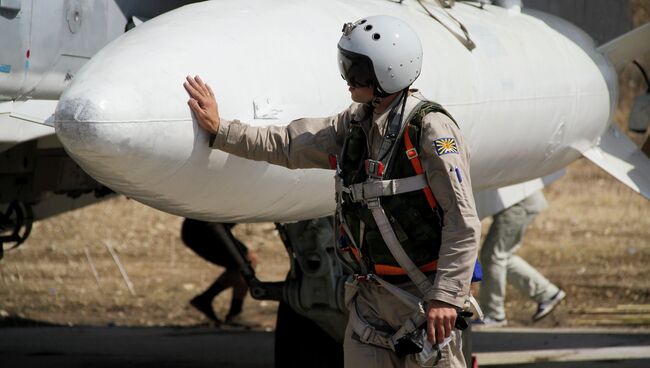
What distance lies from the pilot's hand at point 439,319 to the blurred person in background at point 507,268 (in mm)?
5727

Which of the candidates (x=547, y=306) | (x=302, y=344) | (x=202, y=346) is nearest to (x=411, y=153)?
(x=302, y=344)

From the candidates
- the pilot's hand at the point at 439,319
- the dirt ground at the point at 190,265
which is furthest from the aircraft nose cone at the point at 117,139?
the dirt ground at the point at 190,265

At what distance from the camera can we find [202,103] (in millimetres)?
4363

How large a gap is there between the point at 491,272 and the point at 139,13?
482 centimetres

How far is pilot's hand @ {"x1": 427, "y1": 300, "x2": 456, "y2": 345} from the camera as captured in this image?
420 cm

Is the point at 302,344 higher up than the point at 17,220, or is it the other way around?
the point at 17,220

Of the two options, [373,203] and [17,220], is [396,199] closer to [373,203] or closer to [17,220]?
[373,203]

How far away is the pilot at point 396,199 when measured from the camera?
166 inches

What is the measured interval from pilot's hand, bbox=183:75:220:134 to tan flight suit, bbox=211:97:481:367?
42 millimetres

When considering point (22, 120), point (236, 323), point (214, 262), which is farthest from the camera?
point (236, 323)

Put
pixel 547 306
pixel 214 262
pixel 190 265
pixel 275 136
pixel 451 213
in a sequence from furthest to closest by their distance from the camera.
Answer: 1. pixel 190 265
2. pixel 547 306
3. pixel 214 262
4. pixel 275 136
5. pixel 451 213

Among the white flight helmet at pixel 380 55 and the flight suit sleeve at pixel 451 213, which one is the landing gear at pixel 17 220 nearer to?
the white flight helmet at pixel 380 55

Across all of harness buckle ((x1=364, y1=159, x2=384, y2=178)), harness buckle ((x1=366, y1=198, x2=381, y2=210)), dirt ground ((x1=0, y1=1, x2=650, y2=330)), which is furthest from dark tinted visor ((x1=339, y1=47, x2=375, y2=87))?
dirt ground ((x1=0, y1=1, x2=650, y2=330))

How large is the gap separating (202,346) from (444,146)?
544cm
